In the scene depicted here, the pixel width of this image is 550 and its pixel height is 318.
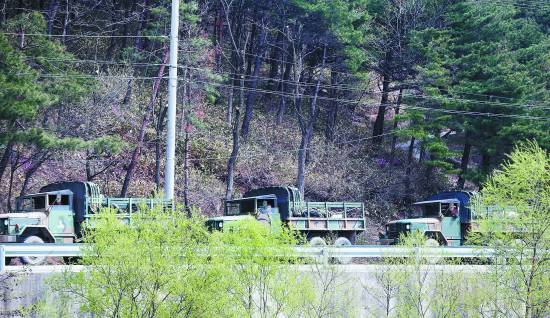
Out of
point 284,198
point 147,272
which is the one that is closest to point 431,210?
point 284,198

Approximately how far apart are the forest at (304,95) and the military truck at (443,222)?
1017cm

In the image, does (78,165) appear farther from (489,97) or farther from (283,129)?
(489,97)

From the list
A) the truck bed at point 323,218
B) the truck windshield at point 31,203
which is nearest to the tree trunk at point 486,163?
the truck bed at point 323,218

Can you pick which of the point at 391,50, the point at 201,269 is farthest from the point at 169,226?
the point at 391,50

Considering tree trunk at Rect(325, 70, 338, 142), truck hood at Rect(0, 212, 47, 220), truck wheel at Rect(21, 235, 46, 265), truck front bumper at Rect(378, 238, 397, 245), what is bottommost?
truck front bumper at Rect(378, 238, 397, 245)

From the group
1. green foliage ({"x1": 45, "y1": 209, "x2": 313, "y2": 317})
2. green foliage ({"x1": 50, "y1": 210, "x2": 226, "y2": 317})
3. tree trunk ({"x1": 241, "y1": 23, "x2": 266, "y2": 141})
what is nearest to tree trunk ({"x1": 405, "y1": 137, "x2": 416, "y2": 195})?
tree trunk ({"x1": 241, "y1": 23, "x2": 266, "y2": 141})

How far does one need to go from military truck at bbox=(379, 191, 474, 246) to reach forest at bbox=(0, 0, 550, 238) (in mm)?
10169

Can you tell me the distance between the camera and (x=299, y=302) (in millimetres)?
21594

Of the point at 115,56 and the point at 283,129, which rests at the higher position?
the point at 115,56

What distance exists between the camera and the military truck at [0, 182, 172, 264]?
26188 millimetres

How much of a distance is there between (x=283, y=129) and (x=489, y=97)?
38.8 feet

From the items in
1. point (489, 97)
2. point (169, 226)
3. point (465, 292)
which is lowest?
point (465, 292)

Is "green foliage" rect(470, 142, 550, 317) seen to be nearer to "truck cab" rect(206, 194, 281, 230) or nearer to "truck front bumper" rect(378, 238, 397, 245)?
"truck front bumper" rect(378, 238, 397, 245)

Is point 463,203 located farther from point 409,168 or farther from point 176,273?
point 409,168
